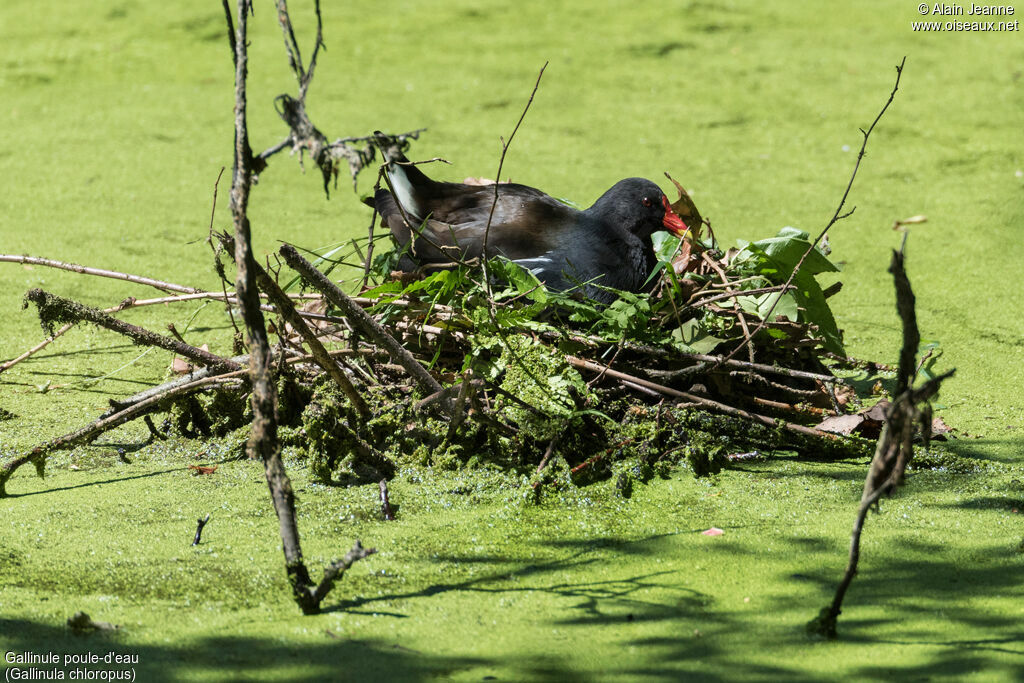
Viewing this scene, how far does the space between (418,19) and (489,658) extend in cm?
481

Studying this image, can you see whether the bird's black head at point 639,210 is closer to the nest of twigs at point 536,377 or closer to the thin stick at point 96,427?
the nest of twigs at point 536,377

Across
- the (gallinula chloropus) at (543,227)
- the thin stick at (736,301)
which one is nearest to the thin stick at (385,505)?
the (gallinula chloropus) at (543,227)

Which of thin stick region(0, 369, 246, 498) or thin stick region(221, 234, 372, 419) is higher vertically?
thin stick region(221, 234, 372, 419)

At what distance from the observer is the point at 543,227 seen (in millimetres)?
2701

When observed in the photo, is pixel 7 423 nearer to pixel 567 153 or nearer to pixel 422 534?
pixel 422 534

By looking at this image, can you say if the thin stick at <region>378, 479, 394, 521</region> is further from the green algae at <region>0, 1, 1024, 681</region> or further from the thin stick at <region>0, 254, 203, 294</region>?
the thin stick at <region>0, 254, 203, 294</region>

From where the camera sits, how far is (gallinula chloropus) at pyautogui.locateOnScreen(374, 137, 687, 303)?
2.61 meters

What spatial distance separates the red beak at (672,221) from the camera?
2.88m

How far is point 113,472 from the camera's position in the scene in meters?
2.27

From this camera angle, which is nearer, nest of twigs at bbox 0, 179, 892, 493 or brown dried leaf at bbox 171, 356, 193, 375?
nest of twigs at bbox 0, 179, 892, 493

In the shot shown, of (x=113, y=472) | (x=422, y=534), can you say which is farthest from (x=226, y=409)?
(x=422, y=534)

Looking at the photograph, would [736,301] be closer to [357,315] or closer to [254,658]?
[357,315]

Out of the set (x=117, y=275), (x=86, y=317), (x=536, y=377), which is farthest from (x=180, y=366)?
(x=536, y=377)

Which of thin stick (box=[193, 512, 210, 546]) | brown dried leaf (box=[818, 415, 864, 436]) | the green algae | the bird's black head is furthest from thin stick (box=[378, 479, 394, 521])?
the bird's black head
